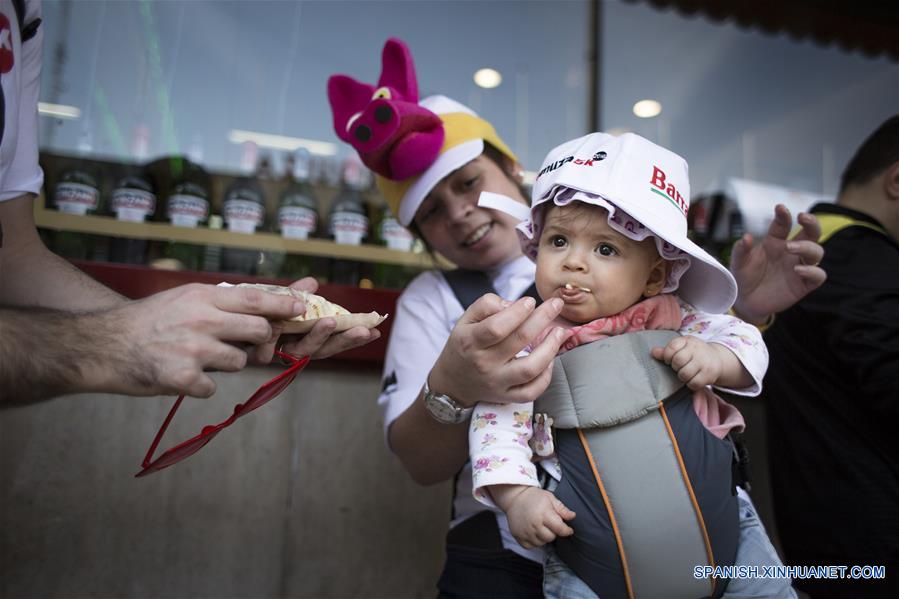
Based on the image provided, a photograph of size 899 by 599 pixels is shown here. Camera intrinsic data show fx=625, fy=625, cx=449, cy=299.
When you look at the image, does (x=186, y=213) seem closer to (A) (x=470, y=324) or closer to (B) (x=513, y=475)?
(A) (x=470, y=324)

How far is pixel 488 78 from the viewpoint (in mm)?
4383

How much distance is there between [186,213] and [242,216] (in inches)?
8.3

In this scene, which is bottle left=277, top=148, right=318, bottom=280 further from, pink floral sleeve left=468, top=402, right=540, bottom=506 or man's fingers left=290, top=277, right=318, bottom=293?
pink floral sleeve left=468, top=402, right=540, bottom=506

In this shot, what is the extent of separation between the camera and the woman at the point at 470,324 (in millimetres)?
1005

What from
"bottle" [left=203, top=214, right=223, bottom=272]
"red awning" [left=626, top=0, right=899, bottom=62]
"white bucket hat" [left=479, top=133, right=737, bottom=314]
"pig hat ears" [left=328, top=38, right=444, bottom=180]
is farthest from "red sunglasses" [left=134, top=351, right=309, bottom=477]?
"red awning" [left=626, top=0, right=899, bottom=62]

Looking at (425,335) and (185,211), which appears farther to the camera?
(185,211)

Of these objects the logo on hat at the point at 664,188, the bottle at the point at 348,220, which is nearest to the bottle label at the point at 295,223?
the bottle at the point at 348,220

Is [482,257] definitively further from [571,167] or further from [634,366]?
[634,366]

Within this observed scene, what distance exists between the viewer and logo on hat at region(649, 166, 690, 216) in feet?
3.61

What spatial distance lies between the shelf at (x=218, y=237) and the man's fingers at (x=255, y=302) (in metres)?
Answer: 1.11

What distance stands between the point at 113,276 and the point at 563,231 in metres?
1.63

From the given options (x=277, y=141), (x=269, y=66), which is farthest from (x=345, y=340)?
(x=269, y=66)

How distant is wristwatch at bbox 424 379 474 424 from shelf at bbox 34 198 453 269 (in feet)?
3.13

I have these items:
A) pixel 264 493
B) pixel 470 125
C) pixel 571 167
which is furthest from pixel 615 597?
pixel 264 493
